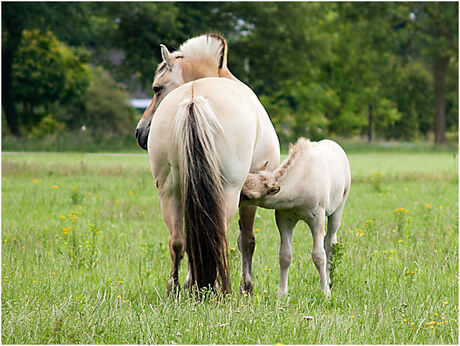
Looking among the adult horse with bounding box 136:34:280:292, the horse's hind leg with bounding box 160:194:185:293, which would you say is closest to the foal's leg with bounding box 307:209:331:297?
the adult horse with bounding box 136:34:280:292

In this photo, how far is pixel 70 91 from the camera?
109 ft

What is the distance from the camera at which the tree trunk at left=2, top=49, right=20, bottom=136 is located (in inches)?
1190

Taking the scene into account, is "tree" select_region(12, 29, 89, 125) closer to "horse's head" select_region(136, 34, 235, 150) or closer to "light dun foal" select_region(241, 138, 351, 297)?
"horse's head" select_region(136, 34, 235, 150)

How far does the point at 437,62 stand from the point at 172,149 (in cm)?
3816

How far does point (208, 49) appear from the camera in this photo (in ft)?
17.2

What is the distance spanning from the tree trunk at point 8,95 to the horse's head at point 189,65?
27.4 meters

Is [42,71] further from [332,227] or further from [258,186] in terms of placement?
[258,186]

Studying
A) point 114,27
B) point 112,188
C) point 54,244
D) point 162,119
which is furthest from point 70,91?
point 162,119

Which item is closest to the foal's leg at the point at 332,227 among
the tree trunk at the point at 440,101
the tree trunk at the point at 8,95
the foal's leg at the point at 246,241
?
the foal's leg at the point at 246,241

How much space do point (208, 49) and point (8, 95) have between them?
92.4 ft

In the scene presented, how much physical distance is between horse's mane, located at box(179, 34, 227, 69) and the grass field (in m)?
1.80

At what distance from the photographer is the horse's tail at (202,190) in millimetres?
4238

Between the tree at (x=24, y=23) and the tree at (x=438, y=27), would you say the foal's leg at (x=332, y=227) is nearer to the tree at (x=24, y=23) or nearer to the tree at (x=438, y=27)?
the tree at (x=24, y=23)

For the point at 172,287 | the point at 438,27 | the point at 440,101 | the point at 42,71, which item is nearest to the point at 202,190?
the point at 172,287
